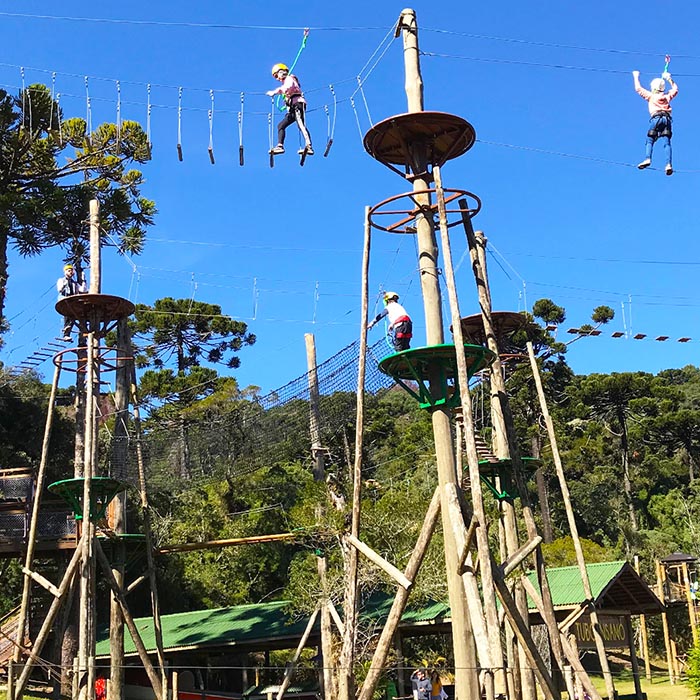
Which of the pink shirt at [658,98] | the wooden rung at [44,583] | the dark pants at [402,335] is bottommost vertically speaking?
the wooden rung at [44,583]

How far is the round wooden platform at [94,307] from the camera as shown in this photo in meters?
13.4

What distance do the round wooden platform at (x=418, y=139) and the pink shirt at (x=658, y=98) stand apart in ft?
10.2

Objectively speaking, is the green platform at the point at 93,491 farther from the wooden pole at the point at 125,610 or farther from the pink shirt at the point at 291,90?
the pink shirt at the point at 291,90

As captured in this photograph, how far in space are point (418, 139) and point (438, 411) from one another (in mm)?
2493

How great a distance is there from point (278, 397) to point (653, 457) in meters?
25.5

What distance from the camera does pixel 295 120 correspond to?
34.9ft

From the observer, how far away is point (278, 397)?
57.5 feet

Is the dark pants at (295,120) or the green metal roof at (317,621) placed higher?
the dark pants at (295,120)

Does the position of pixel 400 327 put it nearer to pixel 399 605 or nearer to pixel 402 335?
pixel 402 335

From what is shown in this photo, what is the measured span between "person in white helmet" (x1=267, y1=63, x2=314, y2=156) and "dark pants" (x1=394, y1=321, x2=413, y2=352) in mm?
3297

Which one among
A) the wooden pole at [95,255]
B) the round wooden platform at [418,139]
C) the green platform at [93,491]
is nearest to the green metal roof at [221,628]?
the green platform at [93,491]

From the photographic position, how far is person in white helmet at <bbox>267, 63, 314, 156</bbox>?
1043 cm

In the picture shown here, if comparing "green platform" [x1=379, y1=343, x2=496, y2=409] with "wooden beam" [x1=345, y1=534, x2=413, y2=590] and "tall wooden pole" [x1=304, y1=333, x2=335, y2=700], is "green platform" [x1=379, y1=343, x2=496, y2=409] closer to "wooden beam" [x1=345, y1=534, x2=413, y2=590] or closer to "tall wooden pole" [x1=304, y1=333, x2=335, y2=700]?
"wooden beam" [x1=345, y1=534, x2=413, y2=590]

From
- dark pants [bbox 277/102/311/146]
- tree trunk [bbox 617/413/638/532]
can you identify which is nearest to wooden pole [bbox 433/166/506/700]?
dark pants [bbox 277/102/311/146]
